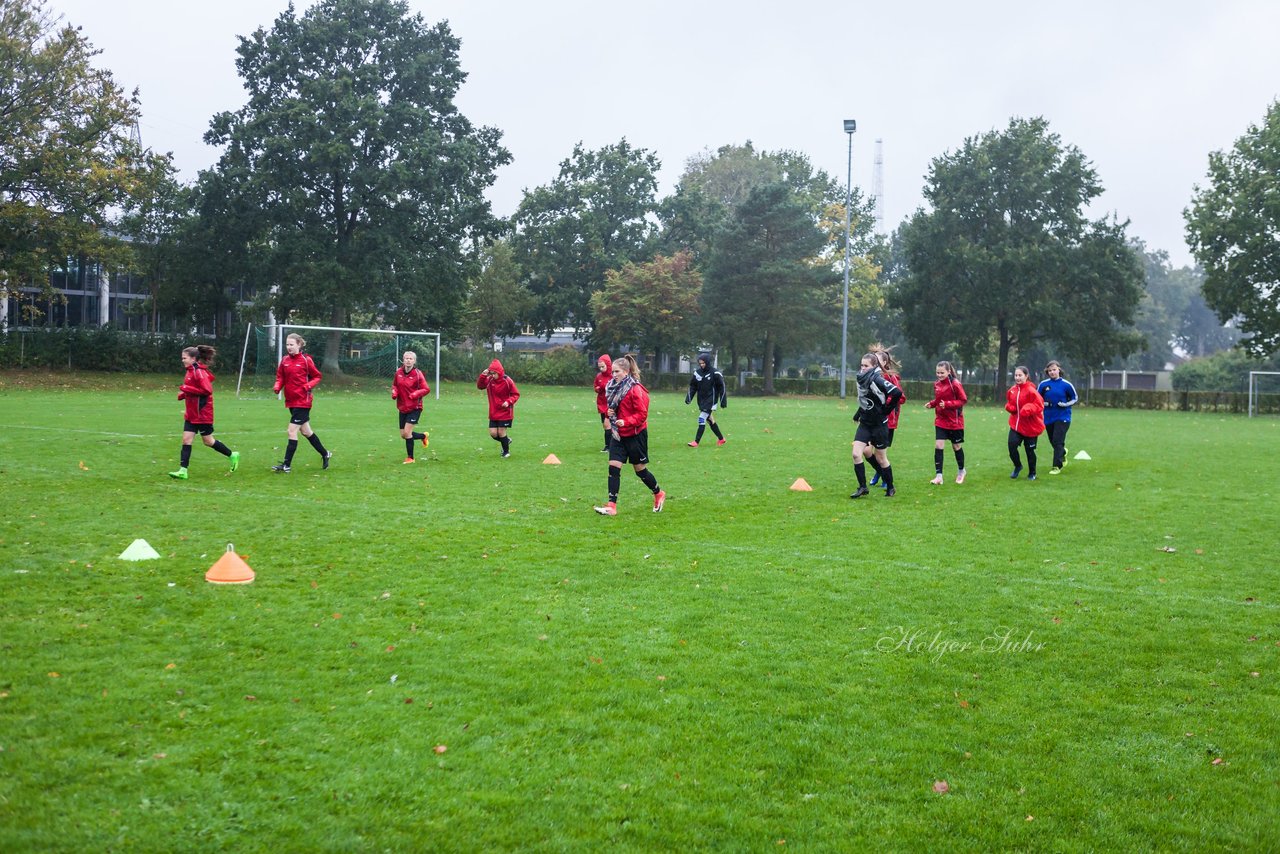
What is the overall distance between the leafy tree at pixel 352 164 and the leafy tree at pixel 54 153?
22.0 feet

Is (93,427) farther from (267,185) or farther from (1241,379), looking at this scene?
(1241,379)

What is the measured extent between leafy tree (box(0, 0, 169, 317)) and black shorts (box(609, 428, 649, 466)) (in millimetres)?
37515

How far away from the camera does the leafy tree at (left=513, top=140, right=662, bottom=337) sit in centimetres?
7138

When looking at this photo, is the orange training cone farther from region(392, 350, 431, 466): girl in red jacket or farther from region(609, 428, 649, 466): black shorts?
region(392, 350, 431, 466): girl in red jacket

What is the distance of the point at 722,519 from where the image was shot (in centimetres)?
1184

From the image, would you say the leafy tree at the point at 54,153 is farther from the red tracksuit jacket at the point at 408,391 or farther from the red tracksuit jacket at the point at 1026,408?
the red tracksuit jacket at the point at 1026,408

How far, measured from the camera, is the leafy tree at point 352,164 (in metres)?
48.5

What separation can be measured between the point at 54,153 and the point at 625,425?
125 feet

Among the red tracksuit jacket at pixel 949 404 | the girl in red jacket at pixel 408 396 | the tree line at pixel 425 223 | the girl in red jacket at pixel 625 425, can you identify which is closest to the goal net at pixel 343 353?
the tree line at pixel 425 223

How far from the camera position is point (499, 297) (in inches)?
2758

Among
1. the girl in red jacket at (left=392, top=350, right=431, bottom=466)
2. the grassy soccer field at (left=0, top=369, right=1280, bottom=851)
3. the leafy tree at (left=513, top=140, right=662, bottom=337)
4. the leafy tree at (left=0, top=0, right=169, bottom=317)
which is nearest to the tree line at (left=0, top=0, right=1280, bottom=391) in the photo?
the leafy tree at (left=0, top=0, right=169, bottom=317)

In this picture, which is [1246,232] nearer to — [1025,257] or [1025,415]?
[1025,257]

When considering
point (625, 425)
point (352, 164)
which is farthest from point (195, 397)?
point (352, 164)
